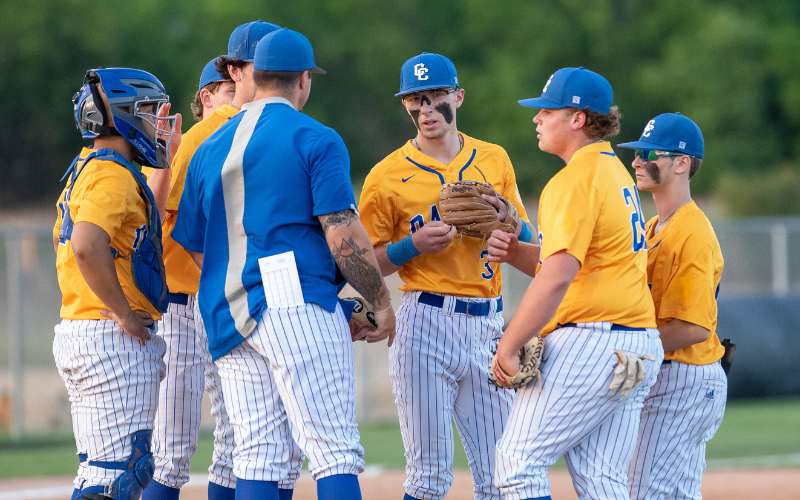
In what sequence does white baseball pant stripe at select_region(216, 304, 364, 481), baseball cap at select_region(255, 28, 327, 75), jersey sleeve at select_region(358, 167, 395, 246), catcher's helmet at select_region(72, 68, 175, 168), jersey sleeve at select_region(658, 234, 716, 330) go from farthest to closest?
jersey sleeve at select_region(358, 167, 395, 246) → jersey sleeve at select_region(658, 234, 716, 330) → catcher's helmet at select_region(72, 68, 175, 168) → baseball cap at select_region(255, 28, 327, 75) → white baseball pant stripe at select_region(216, 304, 364, 481)

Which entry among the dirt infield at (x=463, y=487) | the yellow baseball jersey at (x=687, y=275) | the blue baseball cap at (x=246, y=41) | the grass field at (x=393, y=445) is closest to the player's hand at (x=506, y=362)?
the yellow baseball jersey at (x=687, y=275)

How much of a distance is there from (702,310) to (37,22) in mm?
35403

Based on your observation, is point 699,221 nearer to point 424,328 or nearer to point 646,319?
point 646,319

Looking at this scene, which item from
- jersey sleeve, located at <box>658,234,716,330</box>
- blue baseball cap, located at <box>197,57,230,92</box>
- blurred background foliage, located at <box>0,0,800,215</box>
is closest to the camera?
jersey sleeve, located at <box>658,234,716,330</box>

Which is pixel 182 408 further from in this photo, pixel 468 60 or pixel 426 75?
pixel 468 60

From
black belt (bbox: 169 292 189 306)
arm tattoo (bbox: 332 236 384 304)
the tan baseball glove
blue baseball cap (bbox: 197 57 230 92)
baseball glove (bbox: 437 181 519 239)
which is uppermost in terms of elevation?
blue baseball cap (bbox: 197 57 230 92)

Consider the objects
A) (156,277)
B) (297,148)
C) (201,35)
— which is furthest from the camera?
(201,35)

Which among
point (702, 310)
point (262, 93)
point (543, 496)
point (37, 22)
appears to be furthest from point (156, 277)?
point (37, 22)

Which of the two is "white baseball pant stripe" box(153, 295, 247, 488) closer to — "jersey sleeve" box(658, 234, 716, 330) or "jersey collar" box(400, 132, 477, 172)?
"jersey collar" box(400, 132, 477, 172)

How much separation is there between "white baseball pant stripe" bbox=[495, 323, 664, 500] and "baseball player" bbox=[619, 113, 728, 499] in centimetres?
50

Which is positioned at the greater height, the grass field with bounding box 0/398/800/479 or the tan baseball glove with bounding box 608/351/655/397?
the tan baseball glove with bounding box 608/351/655/397

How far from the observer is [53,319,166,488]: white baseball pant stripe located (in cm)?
522

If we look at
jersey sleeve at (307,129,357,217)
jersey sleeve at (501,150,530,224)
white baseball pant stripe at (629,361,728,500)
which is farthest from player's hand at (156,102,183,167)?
white baseball pant stripe at (629,361,728,500)

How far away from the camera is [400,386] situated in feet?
19.6
